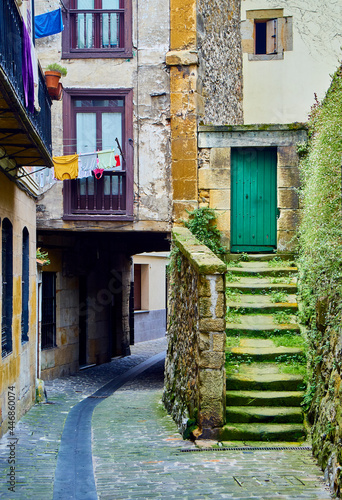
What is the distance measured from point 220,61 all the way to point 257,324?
7777 mm

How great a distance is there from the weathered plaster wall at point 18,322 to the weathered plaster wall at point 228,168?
11.1 feet

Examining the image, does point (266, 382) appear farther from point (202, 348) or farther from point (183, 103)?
point (183, 103)

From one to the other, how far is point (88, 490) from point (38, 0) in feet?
33.5

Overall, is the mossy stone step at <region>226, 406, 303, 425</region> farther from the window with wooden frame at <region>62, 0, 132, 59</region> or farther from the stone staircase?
the window with wooden frame at <region>62, 0, 132, 59</region>

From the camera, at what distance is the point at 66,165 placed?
12.3 m

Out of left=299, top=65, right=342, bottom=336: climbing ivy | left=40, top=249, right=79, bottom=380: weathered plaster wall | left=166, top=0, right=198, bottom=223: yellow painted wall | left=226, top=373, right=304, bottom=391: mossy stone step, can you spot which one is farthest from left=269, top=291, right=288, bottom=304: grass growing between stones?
left=40, top=249, right=79, bottom=380: weathered plaster wall

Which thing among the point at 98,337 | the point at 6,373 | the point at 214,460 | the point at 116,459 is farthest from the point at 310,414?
the point at 98,337

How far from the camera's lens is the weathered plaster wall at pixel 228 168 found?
11594 mm

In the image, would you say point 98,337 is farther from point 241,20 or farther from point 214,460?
point 214,460

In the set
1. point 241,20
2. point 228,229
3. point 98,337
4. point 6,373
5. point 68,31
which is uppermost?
point 241,20

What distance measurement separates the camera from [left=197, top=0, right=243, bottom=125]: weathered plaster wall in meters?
12.9

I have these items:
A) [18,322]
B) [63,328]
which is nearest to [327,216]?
[18,322]

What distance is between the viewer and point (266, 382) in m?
7.41

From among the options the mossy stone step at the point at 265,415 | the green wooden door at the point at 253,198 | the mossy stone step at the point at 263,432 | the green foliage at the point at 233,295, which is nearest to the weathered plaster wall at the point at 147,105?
the green wooden door at the point at 253,198
